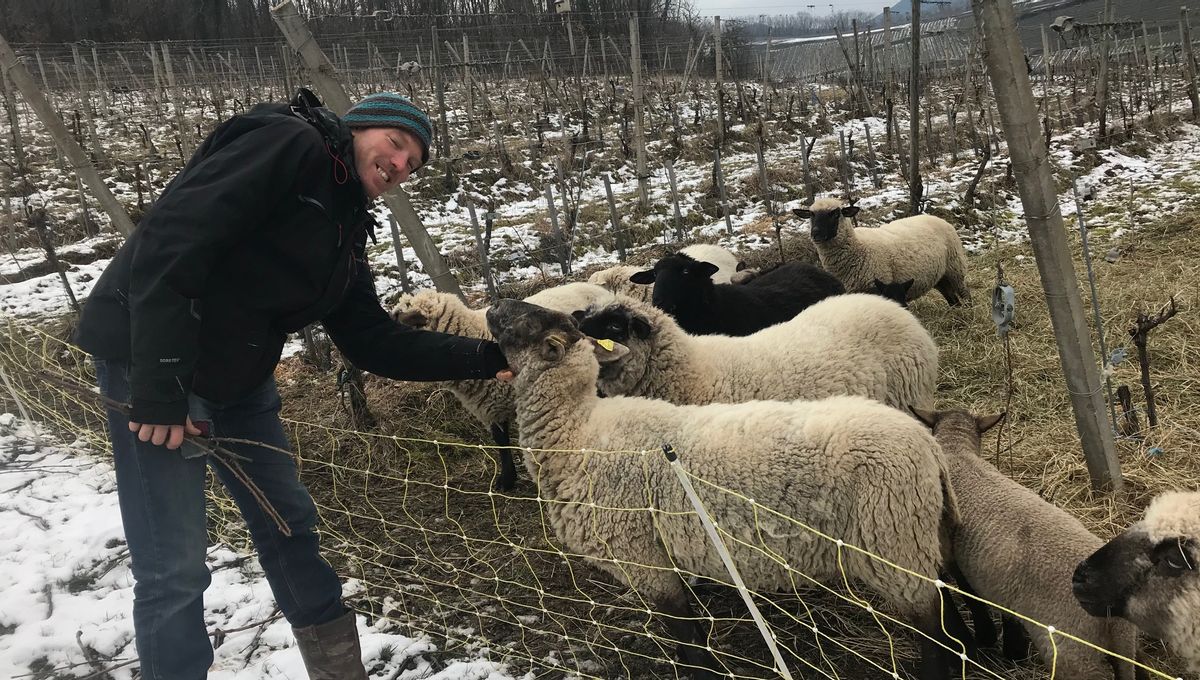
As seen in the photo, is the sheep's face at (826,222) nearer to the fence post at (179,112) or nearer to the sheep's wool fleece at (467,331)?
the sheep's wool fleece at (467,331)

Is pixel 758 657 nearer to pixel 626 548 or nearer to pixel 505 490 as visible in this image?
pixel 626 548

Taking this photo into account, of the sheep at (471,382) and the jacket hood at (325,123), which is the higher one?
the jacket hood at (325,123)

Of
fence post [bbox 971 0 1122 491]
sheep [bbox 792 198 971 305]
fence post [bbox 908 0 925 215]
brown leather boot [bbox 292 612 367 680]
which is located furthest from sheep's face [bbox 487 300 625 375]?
fence post [bbox 908 0 925 215]

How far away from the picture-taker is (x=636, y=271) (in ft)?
19.0

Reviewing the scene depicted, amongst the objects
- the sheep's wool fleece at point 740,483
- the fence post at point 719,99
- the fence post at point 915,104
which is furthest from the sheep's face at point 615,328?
the fence post at point 719,99

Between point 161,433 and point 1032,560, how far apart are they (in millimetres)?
2691

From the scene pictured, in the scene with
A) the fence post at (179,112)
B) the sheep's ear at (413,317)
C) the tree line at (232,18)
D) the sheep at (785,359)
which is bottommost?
the sheep at (785,359)

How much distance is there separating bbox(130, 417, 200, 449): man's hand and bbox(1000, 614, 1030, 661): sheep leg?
9.32 feet

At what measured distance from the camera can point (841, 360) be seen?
3506 mm

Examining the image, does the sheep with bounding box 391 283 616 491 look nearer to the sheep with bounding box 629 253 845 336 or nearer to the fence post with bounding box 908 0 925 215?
the sheep with bounding box 629 253 845 336

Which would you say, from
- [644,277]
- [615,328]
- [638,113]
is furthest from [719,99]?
[615,328]

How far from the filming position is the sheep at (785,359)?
349 centimetres

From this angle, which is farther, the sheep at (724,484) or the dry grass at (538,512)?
the dry grass at (538,512)

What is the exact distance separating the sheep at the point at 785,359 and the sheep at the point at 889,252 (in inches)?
99.6
